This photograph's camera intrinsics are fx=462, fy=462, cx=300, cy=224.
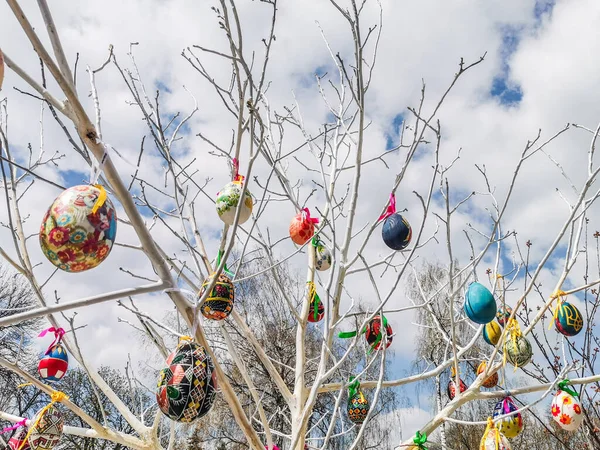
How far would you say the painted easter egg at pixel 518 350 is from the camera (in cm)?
269

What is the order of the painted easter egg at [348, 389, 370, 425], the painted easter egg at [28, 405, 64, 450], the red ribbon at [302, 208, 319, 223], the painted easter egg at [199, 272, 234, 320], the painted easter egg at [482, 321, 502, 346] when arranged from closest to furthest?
the painted easter egg at [199, 272, 234, 320], the painted easter egg at [28, 405, 64, 450], the red ribbon at [302, 208, 319, 223], the painted easter egg at [482, 321, 502, 346], the painted easter egg at [348, 389, 370, 425]

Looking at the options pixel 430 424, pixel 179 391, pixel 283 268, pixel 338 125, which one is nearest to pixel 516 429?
pixel 430 424

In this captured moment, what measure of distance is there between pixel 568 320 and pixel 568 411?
1.99 ft

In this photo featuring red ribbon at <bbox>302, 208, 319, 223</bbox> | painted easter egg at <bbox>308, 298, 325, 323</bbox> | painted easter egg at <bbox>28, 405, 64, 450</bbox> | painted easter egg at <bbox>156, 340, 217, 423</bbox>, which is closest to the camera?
painted easter egg at <bbox>156, 340, 217, 423</bbox>

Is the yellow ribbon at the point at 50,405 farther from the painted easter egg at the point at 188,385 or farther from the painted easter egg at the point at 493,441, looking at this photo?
the painted easter egg at the point at 493,441

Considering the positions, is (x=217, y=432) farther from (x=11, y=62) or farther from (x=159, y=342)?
(x=11, y=62)

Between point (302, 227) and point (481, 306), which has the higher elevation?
point (302, 227)

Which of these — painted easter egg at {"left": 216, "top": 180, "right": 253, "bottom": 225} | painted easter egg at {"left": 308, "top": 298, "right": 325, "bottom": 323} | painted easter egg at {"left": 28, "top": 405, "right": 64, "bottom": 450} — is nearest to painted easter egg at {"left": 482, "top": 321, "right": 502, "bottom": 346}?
painted easter egg at {"left": 308, "top": 298, "right": 325, "bottom": 323}

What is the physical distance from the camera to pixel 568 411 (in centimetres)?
290

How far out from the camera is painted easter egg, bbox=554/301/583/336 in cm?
279

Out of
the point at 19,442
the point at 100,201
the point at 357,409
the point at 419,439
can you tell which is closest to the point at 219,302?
the point at 100,201

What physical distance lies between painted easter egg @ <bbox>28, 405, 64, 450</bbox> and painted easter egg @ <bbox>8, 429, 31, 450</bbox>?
45mm

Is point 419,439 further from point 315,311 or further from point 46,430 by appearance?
point 46,430

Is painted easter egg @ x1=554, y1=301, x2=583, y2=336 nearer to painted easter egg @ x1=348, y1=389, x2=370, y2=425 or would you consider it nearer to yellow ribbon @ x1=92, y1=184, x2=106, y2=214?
painted easter egg @ x1=348, y1=389, x2=370, y2=425
